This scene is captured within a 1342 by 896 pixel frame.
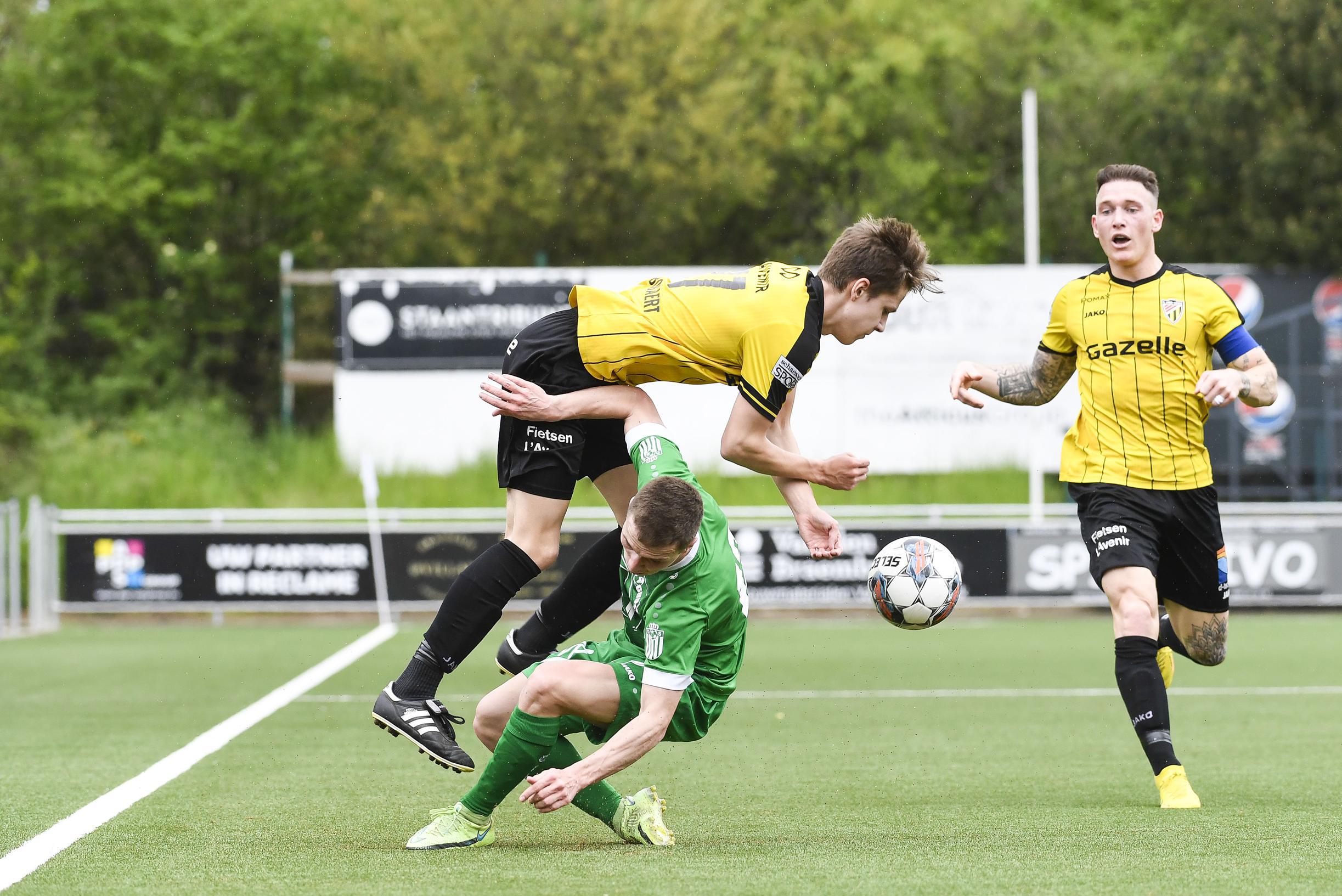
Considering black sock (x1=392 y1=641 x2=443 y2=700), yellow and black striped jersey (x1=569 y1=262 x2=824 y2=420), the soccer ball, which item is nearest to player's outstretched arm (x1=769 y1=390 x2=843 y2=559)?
yellow and black striped jersey (x1=569 y1=262 x2=824 y2=420)

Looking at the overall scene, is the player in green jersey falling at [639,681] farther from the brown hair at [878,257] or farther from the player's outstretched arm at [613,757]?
the brown hair at [878,257]

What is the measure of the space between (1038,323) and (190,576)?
1201 centimetres

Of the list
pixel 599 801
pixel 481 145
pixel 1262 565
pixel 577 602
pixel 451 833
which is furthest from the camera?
pixel 481 145

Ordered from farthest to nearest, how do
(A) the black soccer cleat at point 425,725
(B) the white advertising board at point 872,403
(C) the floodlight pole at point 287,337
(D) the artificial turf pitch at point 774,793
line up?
(C) the floodlight pole at point 287,337 → (B) the white advertising board at point 872,403 → (A) the black soccer cleat at point 425,725 → (D) the artificial turf pitch at point 774,793

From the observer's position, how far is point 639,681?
4684 mm

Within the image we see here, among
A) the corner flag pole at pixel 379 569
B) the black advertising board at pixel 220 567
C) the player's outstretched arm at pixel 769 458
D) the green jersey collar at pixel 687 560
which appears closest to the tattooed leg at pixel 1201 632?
the player's outstretched arm at pixel 769 458

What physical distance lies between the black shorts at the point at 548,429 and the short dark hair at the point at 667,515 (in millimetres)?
1117

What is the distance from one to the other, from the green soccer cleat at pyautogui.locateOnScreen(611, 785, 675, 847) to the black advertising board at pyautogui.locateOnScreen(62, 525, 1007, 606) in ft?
37.8

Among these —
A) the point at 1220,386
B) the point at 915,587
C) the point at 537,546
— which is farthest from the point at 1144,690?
the point at 537,546

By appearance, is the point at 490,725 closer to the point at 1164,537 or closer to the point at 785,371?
the point at 785,371

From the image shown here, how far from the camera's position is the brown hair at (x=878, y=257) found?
527cm

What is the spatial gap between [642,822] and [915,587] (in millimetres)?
1516

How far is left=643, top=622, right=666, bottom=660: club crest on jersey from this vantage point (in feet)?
14.8

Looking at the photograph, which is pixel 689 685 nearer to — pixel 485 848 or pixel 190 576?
pixel 485 848
